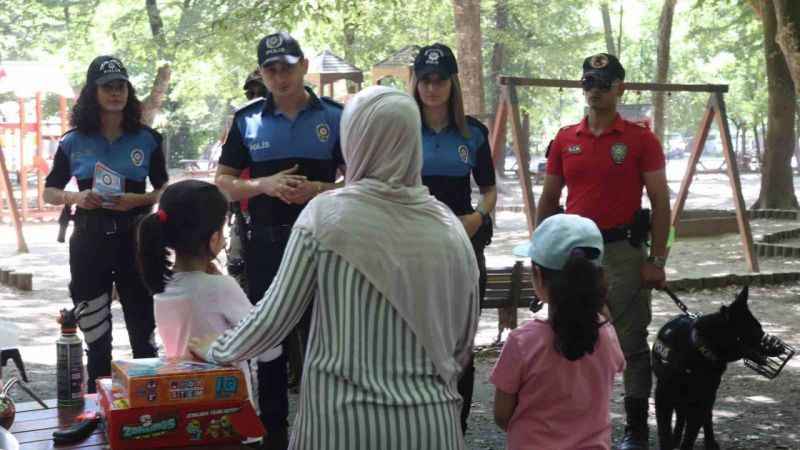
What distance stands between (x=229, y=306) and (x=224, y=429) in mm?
743

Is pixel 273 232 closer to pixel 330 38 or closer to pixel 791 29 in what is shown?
pixel 791 29

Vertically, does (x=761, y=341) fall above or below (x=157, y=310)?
below

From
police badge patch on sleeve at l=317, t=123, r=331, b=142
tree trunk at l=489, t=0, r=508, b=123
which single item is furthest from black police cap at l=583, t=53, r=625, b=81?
tree trunk at l=489, t=0, r=508, b=123

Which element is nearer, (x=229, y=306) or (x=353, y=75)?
(x=229, y=306)

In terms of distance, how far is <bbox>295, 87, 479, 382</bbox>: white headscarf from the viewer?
8.95 ft

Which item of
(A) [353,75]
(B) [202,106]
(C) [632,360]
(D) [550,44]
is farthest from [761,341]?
(B) [202,106]

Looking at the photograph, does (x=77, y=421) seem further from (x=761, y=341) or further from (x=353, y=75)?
(x=353, y=75)

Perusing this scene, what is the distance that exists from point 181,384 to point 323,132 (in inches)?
90.9

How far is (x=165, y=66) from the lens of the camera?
75.2ft

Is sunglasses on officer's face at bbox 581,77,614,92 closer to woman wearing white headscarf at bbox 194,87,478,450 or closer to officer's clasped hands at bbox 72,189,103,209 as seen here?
officer's clasped hands at bbox 72,189,103,209

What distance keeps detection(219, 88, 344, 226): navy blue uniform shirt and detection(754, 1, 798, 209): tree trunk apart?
44.2 ft

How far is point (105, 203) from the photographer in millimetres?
5465

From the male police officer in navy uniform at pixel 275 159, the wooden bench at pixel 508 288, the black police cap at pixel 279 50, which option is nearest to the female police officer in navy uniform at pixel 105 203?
the male police officer in navy uniform at pixel 275 159

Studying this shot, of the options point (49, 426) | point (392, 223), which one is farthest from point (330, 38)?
point (392, 223)
